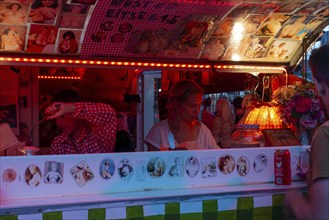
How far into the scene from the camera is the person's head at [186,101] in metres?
3.78

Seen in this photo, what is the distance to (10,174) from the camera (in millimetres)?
2424

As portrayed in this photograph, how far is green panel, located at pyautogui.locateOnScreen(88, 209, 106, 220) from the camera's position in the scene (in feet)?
7.97

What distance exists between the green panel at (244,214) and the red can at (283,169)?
269 mm

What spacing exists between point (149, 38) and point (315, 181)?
2.60 metres

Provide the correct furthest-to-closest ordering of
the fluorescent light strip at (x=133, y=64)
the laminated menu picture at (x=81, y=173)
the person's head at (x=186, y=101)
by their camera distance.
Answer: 1. the fluorescent light strip at (x=133, y=64)
2. the person's head at (x=186, y=101)
3. the laminated menu picture at (x=81, y=173)

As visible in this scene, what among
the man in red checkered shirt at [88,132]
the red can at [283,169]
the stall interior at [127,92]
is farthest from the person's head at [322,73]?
the stall interior at [127,92]

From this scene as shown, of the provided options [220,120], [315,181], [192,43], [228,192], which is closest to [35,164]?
[228,192]

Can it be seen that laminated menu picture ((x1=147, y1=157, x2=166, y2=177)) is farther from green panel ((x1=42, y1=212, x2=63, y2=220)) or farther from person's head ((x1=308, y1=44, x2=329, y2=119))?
person's head ((x1=308, y1=44, x2=329, y2=119))

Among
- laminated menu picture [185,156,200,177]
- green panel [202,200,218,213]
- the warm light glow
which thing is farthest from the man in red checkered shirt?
the warm light glow

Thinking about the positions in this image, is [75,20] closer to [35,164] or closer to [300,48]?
[35,164]

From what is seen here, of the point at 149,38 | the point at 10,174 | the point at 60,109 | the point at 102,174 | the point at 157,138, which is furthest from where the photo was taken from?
the point at 149,38

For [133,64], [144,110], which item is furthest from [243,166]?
[144,110]

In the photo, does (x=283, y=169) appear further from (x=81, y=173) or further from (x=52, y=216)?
(x=52, y=216)

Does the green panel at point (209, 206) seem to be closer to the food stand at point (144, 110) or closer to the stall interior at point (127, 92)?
the food stand at point (144, 110)
